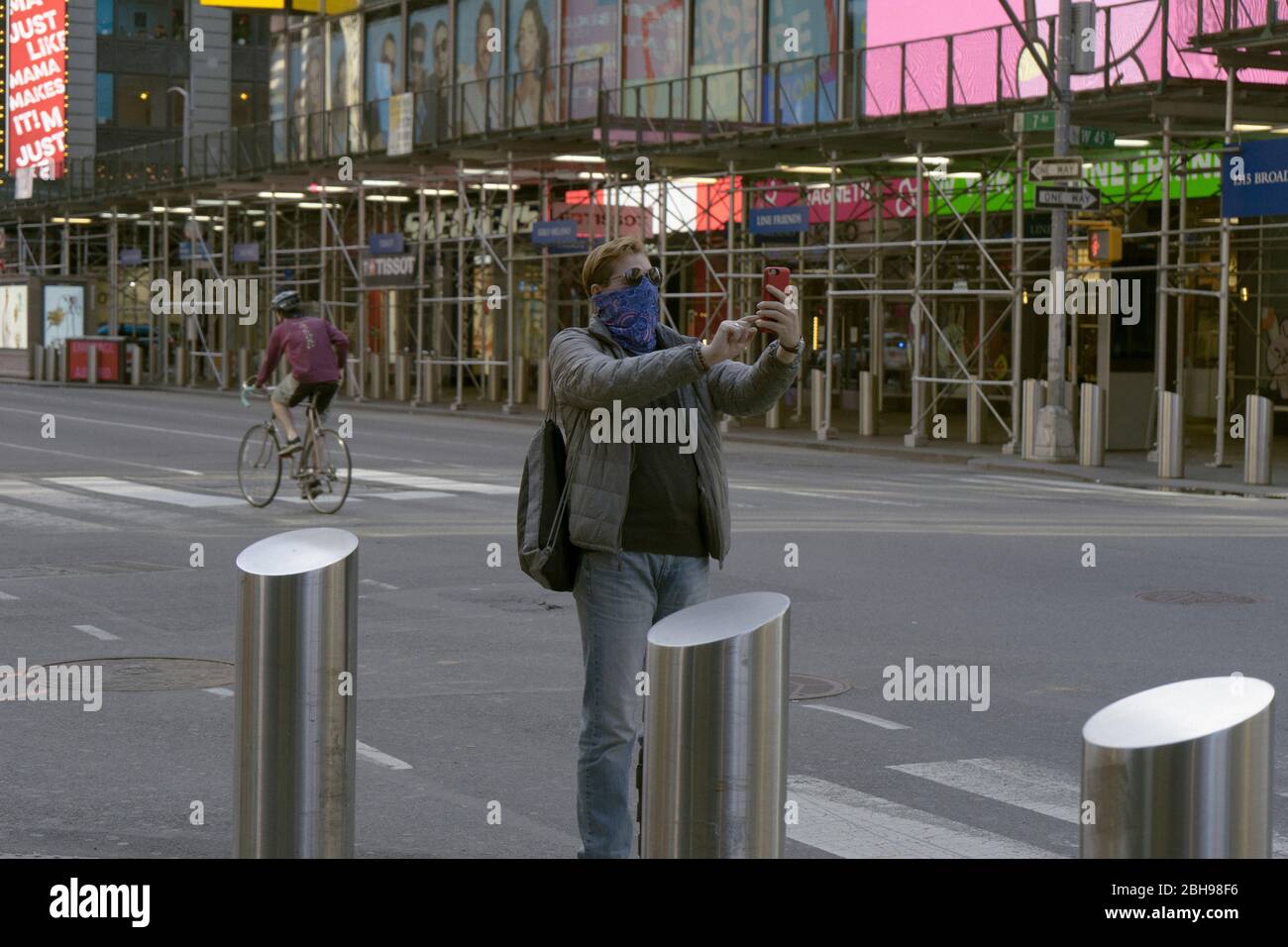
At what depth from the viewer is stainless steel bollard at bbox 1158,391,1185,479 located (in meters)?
22.6

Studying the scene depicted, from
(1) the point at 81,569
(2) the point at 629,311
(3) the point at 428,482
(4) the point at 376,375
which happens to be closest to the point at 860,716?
(2) the point at 629,311

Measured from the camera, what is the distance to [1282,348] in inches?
1148

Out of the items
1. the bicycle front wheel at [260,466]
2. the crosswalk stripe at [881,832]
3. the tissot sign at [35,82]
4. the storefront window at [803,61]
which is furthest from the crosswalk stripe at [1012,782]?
the tissot sign at [35,82]

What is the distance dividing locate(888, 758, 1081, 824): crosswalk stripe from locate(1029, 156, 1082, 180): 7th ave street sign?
1696 cm

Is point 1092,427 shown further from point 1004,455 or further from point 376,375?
point 376,375

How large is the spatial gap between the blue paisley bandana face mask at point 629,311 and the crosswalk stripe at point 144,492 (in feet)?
40.8

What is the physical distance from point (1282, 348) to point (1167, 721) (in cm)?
2715

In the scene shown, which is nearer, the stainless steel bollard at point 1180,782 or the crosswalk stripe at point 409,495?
the stainless steel bollard at point 1180,782

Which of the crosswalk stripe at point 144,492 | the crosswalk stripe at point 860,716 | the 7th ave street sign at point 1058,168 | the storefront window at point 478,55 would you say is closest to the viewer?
the crosswalk stripe at point 860,716

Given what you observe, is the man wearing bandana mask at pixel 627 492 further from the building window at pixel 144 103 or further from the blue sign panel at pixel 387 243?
the building window at pixel 144 103

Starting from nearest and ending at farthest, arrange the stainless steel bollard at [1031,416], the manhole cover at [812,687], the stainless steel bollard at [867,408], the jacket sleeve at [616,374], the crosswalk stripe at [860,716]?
the jacket sleeve at [616,374] < the crosswalk stripe at [860,716] < the manhole cover at [812,687] < the stainless steel bollard at [1031,416] < the stainless steel bollard at [867,408]

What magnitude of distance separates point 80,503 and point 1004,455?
43.9 feet

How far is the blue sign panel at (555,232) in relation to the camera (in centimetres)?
3538

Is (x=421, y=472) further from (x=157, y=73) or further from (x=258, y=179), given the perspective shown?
(x=157, y=73)
